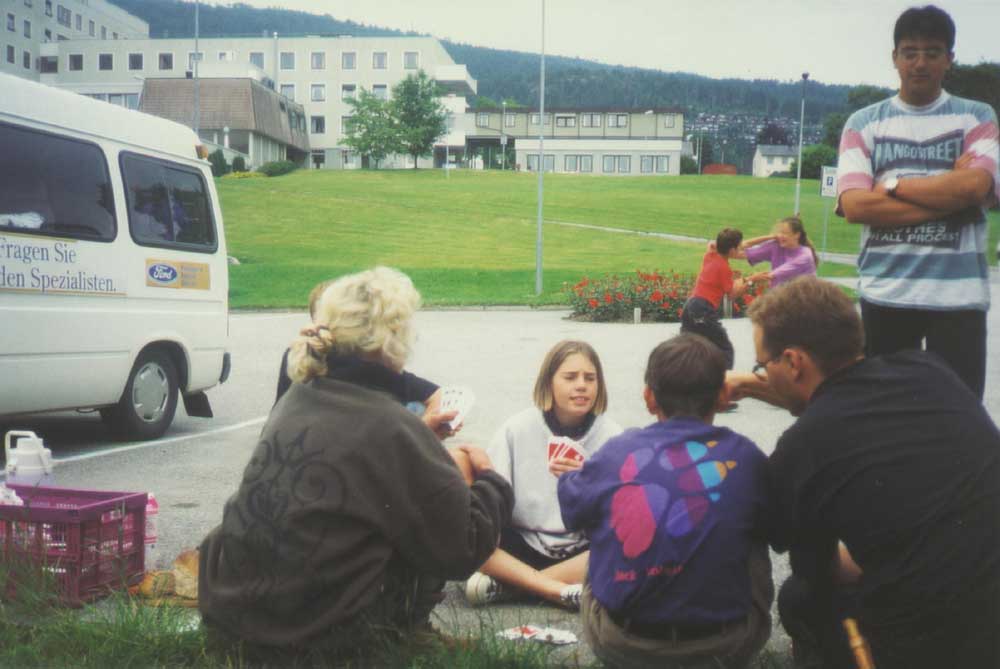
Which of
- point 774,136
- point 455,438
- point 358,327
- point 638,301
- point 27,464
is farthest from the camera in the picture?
point 774,136

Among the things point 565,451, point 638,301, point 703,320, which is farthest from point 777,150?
point 565,451

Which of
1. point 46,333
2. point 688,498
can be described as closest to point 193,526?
point 46,333

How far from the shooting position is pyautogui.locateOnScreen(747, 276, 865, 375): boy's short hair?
3.08 meters

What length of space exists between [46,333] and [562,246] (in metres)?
40.6

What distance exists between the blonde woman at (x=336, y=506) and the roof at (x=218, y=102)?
87356mm

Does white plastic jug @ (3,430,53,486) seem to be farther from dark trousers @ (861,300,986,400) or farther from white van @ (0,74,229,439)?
dark trousers @ (861,300,986,400)

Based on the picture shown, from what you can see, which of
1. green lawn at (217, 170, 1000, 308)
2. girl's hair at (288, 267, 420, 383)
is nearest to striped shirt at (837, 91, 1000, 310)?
girl's hair at (288, 267, 420, 383)

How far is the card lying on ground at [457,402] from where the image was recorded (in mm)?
4098

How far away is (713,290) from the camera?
1117 centimetres

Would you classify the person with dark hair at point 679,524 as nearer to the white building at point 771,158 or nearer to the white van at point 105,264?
the white van at point 105,264

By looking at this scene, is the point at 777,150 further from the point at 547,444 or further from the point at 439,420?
the point at 439,420

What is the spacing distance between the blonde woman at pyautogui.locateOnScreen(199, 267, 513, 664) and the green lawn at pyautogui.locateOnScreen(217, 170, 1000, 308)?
22649mm

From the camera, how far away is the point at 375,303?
11.1 feet

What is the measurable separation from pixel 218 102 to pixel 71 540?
303 feet
